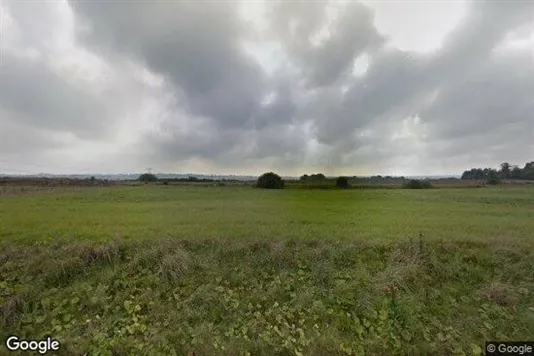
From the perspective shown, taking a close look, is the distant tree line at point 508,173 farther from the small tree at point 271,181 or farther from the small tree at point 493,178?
the small tree at point 271,181

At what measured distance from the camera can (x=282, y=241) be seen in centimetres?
950

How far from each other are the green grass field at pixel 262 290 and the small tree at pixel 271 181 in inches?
1154

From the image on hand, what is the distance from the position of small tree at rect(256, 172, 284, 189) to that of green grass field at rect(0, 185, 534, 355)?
29.3 meters

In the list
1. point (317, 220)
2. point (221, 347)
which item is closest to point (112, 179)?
point (317, 220)

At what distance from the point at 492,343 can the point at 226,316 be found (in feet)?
19.8

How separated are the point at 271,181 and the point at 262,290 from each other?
3304 centimetres

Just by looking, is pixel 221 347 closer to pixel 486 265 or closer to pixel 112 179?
pixel 486 265

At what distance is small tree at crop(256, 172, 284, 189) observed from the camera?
132 ft

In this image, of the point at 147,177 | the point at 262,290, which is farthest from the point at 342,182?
the point at 147,177

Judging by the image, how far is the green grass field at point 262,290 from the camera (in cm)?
641

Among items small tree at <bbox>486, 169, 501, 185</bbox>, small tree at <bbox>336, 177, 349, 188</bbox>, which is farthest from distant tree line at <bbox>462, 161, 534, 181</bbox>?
small tree at <bbox>336, 177, 349, 188</bbox>

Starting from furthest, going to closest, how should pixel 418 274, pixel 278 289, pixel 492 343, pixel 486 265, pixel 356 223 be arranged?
pixel 356 223
pixel 486 265
pixel 418 274
pixel 278 289
pixel 492 343

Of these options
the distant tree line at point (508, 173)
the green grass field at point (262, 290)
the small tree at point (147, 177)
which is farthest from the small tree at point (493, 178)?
the small tree at point (147, 177)

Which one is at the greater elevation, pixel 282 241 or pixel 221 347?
pixel 282 241
